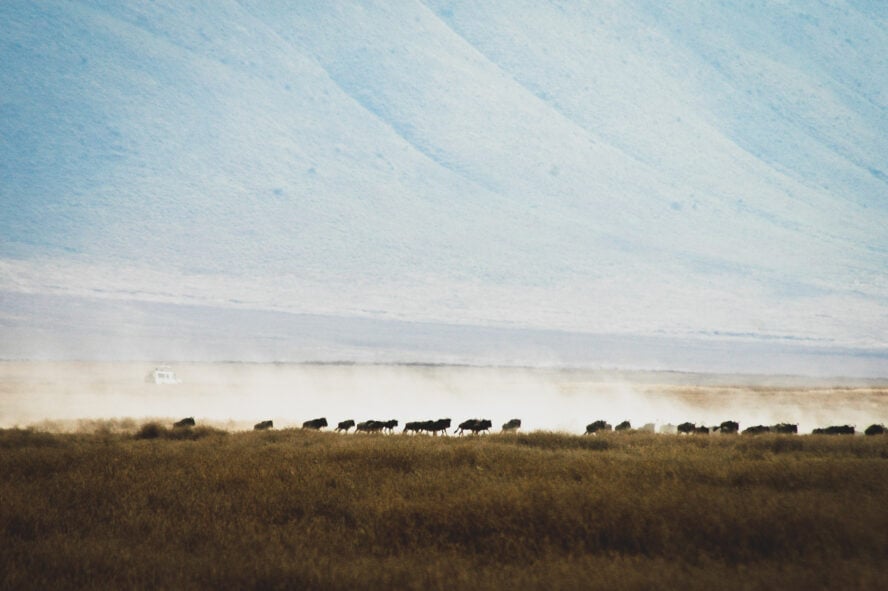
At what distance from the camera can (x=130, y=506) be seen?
1370 centimetres

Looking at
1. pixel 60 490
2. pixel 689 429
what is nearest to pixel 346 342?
pixel 689 429

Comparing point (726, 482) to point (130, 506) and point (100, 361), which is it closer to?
point (130, 506)

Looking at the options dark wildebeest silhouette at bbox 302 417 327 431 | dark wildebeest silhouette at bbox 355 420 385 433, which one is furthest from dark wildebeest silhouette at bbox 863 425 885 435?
dark wildebeest silhouette at bbox 302 417 327 431

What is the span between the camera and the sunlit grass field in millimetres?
10094

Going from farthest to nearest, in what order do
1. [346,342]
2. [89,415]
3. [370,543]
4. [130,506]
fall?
[346,342]
[89,415]
[130,506]
[370,543]

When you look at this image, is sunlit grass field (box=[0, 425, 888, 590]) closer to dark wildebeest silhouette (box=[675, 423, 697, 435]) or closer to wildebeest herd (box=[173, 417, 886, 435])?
wildebeest herd (box=[173, 417, 886, 435])

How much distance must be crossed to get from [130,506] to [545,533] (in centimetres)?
612

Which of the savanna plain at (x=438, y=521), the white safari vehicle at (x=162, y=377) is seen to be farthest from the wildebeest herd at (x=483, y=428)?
the white safari vehicle at (x=162, y=377)

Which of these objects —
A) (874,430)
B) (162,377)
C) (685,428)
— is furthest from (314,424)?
(162,377)

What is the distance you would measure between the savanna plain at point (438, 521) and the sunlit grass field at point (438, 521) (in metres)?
0.03

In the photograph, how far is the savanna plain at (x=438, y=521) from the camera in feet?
33.1

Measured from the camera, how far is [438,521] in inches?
499

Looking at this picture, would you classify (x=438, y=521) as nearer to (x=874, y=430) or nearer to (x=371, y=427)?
(x=371, y=427)

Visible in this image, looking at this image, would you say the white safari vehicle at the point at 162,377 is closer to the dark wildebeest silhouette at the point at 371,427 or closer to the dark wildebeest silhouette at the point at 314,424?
the dark wildebeest silhouette at the point at 314,424
